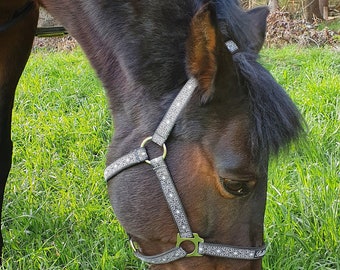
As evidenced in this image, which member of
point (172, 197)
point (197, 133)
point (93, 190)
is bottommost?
point (93, 190)

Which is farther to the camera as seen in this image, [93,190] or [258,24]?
[93,190]

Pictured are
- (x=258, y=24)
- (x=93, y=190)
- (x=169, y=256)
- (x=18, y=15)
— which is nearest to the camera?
(x=169, y=256)

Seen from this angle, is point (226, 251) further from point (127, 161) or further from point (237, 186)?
point (127, 161)

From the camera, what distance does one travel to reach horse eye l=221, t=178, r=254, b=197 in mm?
1437

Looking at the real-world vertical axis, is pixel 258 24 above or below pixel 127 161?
above

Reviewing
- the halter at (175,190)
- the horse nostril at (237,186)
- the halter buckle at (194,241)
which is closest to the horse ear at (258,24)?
the halter at (175,190)

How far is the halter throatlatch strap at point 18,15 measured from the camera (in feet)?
A: 7.48

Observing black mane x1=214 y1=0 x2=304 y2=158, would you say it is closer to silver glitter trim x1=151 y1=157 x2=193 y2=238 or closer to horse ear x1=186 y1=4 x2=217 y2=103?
horse ear x1=186 y1=4 x2=217 y2=103

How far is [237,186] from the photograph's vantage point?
4.74 ft

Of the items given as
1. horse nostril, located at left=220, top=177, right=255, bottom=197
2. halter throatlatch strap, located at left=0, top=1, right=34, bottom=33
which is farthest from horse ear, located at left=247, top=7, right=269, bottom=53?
halter throatlatch strap, located at left=0, top=1, right=34, bottom=33

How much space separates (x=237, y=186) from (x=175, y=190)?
18 centimetres

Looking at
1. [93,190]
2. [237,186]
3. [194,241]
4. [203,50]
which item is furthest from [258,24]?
[93,190]

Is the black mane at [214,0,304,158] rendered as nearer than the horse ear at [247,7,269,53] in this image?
Yes

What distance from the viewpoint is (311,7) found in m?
11.0
